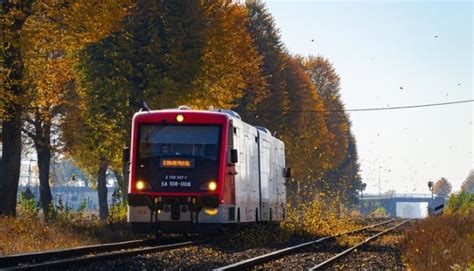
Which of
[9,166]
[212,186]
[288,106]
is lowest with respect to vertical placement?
[212,186]

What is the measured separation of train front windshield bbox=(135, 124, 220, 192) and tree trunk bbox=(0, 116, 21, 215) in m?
4.57

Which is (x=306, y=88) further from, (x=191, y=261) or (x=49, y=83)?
(x=191, y=261)

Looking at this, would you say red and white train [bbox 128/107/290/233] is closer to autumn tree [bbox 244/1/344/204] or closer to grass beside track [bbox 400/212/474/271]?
grass beside track [bbox 400/212/474/271]

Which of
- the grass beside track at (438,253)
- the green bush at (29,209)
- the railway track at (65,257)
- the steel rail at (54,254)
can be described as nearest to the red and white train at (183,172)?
the railway track at (65,257)

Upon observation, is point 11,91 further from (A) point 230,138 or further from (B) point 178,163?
(A) point 230,138

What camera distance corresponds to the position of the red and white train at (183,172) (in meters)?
23.0

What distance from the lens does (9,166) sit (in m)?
25.8

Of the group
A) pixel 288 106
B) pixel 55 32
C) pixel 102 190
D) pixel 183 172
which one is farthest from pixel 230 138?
pixel 288 106

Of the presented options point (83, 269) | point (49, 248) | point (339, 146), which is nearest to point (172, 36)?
point (49, 248)

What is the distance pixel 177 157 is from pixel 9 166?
5.68 meters

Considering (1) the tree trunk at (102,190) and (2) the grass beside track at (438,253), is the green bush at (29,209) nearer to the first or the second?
(2) the grass beside track at (438,253)

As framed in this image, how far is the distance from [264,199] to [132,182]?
8337mm

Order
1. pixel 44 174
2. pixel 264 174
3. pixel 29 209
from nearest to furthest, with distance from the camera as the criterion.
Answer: pixel 29 209, pixel 264 174, pixel 44 174

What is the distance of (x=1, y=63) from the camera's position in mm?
24156
